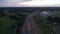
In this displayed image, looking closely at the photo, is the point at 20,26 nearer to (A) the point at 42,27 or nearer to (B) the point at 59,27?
(A) the point at 42,27

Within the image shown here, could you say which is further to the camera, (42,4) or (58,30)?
(58,30)

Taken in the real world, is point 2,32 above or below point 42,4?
below

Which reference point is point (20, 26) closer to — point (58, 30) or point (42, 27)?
point (42, 27)

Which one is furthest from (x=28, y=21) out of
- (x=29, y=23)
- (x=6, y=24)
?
(x=6, y=24)

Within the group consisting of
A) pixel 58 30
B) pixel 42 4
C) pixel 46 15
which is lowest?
pixel 58 30

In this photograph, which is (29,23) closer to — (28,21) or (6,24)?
(28,21)

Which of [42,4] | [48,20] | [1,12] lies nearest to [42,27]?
[48,20]
